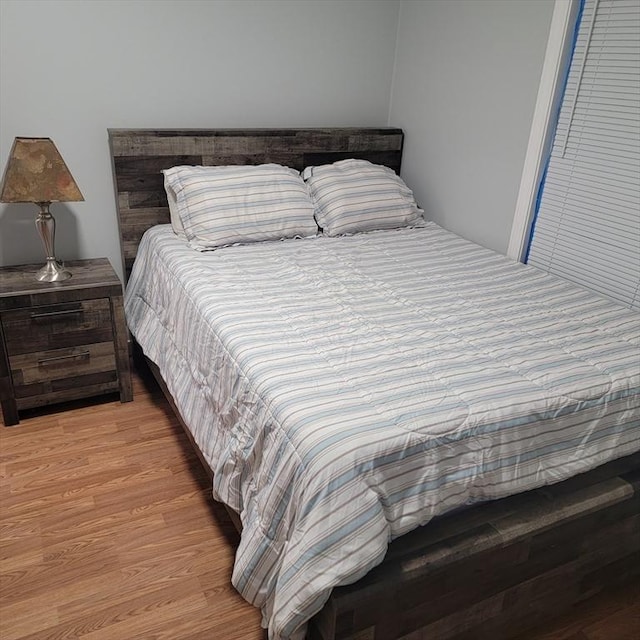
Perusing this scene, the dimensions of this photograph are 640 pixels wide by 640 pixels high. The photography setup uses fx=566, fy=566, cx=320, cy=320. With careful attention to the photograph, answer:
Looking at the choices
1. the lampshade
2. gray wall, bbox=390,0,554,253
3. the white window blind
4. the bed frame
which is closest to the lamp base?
the lampshade

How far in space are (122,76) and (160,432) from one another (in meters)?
1.59

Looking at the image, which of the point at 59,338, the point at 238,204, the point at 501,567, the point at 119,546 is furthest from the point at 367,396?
the point at 59,338

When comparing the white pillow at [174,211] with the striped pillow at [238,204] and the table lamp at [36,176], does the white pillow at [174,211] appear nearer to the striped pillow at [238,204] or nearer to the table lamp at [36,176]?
the striped pillow at [238,204]

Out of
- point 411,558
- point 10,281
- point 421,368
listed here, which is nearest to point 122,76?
point 10,281

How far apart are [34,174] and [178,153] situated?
686 mm

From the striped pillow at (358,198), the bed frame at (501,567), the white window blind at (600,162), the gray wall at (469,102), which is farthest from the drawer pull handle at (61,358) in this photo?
the white window blind at (600,162)

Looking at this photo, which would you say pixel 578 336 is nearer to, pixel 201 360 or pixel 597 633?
pixel 597 633

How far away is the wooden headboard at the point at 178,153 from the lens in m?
2.58

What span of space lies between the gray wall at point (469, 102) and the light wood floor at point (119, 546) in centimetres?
174

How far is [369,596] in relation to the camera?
125 centimetres

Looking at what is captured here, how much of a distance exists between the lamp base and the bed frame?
130 centimetres

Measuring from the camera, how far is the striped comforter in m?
1.25

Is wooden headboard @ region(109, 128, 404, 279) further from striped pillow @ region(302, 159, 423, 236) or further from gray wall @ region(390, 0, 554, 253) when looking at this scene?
gray wall @ region(390, 0, 554, 253)

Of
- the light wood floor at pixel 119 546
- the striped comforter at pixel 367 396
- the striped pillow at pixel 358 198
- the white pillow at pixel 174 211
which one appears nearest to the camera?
the striped comforter at pixel 367 396
